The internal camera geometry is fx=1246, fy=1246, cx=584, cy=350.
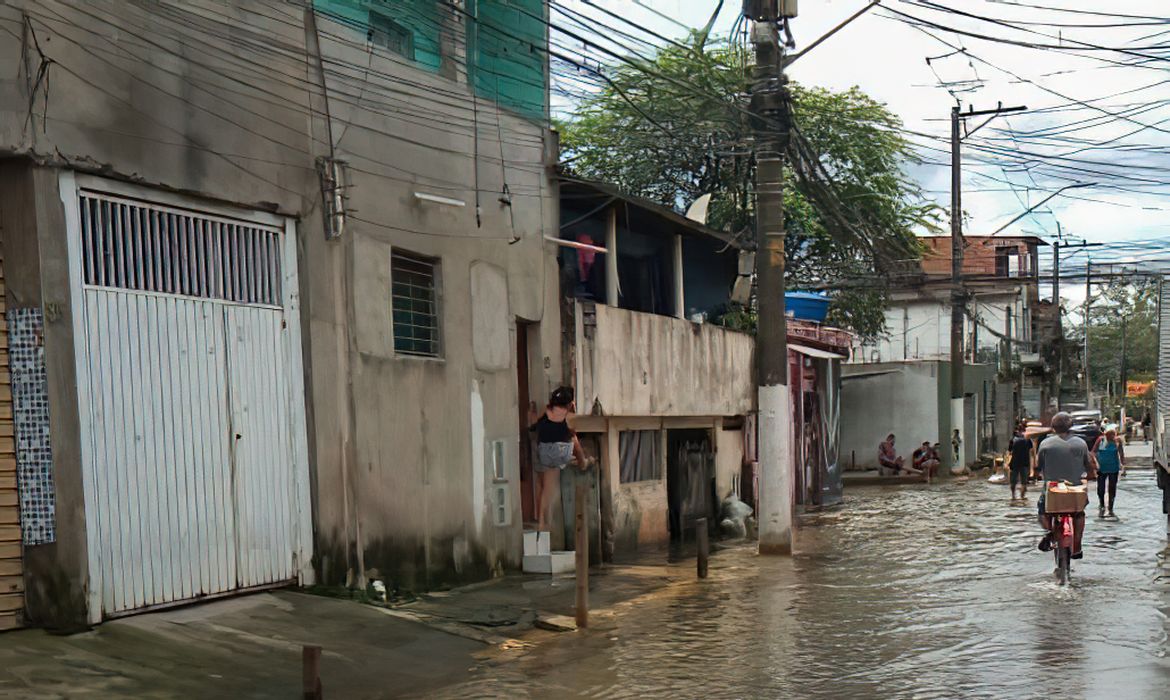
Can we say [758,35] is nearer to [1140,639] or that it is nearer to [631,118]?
[1140,639]

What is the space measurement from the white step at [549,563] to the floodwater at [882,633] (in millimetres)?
1450

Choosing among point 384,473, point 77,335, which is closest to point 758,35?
point 384,473

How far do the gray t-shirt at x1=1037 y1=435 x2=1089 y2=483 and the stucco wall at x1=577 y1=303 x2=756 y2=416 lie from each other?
595 cm

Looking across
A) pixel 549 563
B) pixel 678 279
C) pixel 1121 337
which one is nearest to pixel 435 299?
pixel 549 563

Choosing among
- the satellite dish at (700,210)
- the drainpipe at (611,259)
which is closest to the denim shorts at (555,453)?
the drainpipe at (611,259)

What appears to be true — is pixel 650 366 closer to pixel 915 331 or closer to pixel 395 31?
pixel 395 31

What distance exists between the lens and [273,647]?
373 inches

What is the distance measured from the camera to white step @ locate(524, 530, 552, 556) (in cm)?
1541

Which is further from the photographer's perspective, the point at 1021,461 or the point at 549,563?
the point at 1021,461

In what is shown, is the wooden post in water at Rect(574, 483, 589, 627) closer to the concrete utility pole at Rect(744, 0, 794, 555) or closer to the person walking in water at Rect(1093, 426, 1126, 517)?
the concrete utility pole at Rect(744, 0, 794, 555)

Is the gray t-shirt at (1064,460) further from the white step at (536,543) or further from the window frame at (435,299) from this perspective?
the window frame at (435,299)

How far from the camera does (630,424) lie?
770 inches

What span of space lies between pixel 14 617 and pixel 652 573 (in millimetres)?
8890

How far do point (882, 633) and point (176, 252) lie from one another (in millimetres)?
6917
